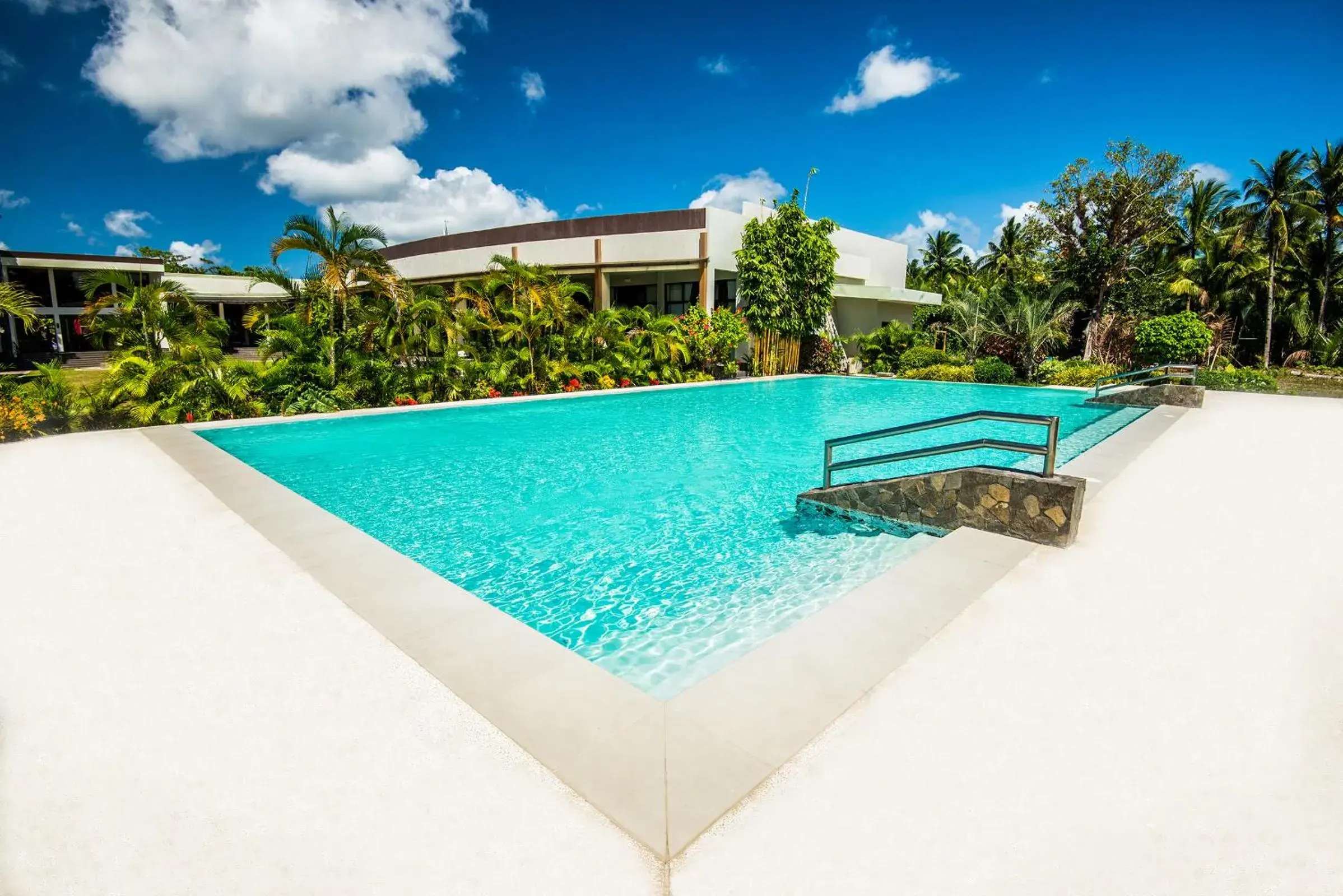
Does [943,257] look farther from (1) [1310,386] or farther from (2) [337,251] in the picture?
(2) [337,251]

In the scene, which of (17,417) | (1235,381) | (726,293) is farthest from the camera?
(726,293)

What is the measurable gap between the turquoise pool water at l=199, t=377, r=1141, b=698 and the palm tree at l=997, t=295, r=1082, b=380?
21.5ft

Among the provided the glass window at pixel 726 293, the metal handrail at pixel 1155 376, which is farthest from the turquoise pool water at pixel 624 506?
the glass window at pixel 726 293

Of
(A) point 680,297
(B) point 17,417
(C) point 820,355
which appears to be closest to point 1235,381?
(C) point 820,355

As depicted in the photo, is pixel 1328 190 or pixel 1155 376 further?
pixel 1328 190

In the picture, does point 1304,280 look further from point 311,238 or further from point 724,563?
point 311,238

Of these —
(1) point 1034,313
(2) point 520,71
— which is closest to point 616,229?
(2) point 520,71

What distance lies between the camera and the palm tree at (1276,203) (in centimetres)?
2606

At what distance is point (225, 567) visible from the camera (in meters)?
4.43

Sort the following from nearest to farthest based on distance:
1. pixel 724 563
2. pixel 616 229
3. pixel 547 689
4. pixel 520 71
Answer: pixel 547 689 → pixel 724 563 → pixel 520 71 → pixel 616 229

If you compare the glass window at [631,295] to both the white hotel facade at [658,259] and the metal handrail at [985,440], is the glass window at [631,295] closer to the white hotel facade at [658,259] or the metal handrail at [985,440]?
the white hotel facade at [658,259]

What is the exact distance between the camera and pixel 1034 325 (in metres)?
20.7

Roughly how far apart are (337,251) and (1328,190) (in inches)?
1520

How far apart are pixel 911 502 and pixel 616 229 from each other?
1934cm
